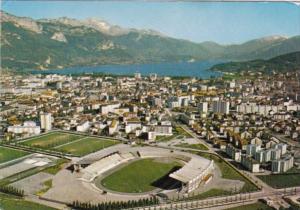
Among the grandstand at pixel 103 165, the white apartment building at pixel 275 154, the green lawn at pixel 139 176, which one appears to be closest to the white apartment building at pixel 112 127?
the grandstand at pixel 103 165

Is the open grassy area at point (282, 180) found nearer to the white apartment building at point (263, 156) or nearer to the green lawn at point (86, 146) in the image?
the white apartment building at point (263, 156)

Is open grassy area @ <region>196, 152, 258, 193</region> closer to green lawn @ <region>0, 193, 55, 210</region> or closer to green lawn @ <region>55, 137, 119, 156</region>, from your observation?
green lawn @ <region>55, 137, 119, 156</region>

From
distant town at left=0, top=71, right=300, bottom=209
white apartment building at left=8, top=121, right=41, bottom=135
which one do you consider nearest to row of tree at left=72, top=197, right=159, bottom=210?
distant town at left=0, top=71, right=300, bottom=209

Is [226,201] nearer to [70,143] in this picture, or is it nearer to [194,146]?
[194,146]

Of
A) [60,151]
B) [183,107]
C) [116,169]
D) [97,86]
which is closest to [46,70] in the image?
[97,86]

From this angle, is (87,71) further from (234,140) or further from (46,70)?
(234,140)
